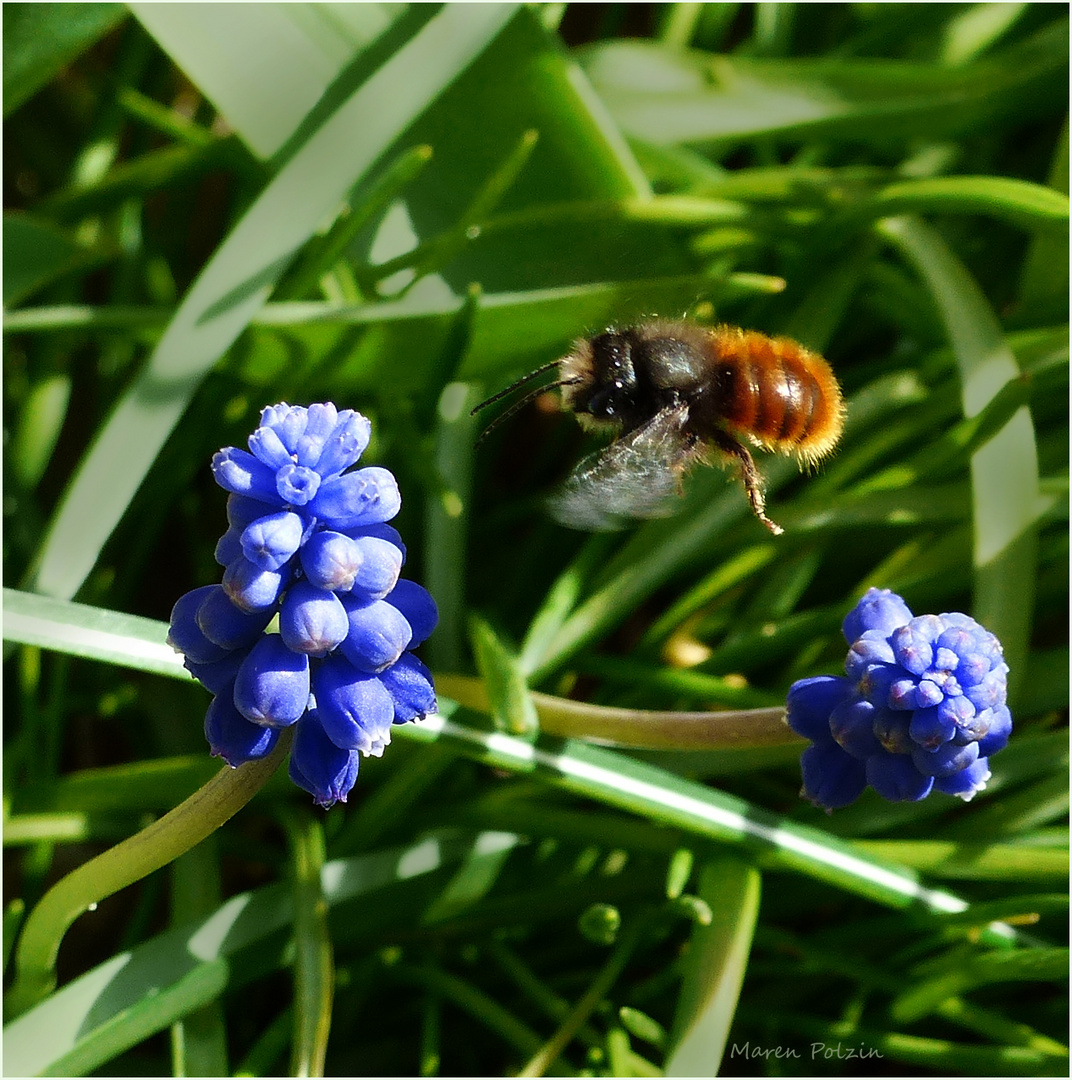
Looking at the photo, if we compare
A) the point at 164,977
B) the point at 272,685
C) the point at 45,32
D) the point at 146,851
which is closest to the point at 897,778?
the point at 272,685

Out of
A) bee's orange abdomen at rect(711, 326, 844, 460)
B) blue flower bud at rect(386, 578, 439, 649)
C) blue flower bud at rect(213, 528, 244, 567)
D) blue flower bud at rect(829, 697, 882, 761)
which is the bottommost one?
blue flower bud at rect(213, 528, 244, 567)

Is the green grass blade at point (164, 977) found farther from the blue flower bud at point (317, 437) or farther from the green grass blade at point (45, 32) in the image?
the green grass blade at point (45, 32)

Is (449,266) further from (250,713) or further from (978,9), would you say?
(978,9)

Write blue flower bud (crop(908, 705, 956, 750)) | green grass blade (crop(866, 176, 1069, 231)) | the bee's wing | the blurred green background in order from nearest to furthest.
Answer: blue flower bud (crop(908, 705, 956, 750)), the bee's wing, the blurred green background, green grass blade (crop(866, 176, 1069, 231))

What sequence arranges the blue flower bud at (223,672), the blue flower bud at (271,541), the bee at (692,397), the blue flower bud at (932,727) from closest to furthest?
the blue flower bud at (271,541)
the blue flower bud at (223,672)
the blue flower bud at (932,727)
the bee at (692,397)

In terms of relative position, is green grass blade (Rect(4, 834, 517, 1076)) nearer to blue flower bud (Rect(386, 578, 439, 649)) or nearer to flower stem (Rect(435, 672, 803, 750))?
flower stem (Rect(435, 672, 803, 750))

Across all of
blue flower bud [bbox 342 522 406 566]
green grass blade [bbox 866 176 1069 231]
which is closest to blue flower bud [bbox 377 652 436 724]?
blue flower bud [bbox 342 522 406 566]

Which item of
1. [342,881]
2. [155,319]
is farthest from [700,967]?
[155,319]

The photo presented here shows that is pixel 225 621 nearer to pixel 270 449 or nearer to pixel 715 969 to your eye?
pixel 270 449

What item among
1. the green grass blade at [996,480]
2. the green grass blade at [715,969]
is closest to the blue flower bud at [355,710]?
the green grass blade at [715,969]
